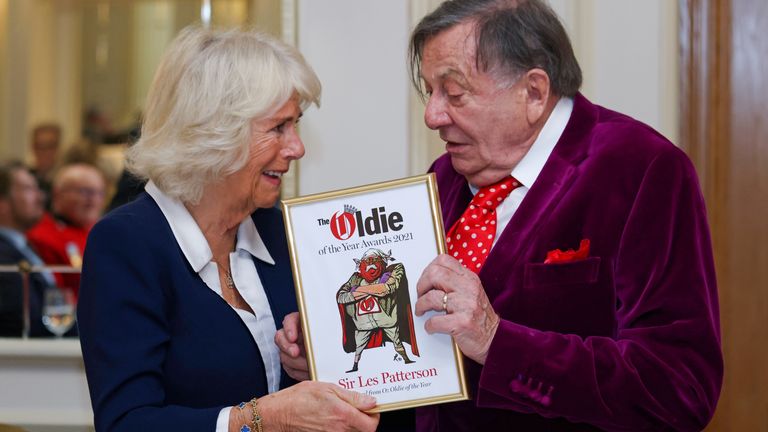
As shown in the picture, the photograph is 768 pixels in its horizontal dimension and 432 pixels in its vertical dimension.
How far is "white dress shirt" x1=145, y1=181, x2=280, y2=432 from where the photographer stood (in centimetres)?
217

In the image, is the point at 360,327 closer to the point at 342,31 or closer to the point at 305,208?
the point at 305,208

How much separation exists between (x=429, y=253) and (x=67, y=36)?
3431 millimetres

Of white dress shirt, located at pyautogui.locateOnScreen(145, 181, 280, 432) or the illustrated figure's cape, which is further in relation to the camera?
white dress shirt, located at pyautogui.locateOnScreen(145, 181, 280, 432)

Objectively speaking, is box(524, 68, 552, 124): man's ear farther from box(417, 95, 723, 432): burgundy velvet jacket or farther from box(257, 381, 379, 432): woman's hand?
box(257, 381, 379, 432): woman's hand

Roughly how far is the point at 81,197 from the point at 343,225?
9.43ft

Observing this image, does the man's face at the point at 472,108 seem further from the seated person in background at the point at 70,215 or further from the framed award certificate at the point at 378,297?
the seated person in background at the point at 70,215

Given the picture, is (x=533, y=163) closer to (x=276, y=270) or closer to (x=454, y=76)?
(x=454, y=76)

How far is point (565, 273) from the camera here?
2021 millimetres

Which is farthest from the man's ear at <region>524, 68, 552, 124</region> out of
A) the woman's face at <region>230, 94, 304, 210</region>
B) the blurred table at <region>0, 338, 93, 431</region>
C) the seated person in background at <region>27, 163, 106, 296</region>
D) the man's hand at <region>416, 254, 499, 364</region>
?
the seated person in background at <region>27, 163, 106, 296</region>

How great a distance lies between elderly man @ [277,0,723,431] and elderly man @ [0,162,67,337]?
1916 mm

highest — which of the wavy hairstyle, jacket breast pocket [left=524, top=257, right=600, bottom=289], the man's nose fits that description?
the wavy hairstyle

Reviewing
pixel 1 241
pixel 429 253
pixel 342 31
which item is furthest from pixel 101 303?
pixel 1 241

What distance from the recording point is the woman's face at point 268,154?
86.6 inches

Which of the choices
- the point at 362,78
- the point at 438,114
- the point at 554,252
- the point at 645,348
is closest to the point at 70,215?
the point at 362,78
